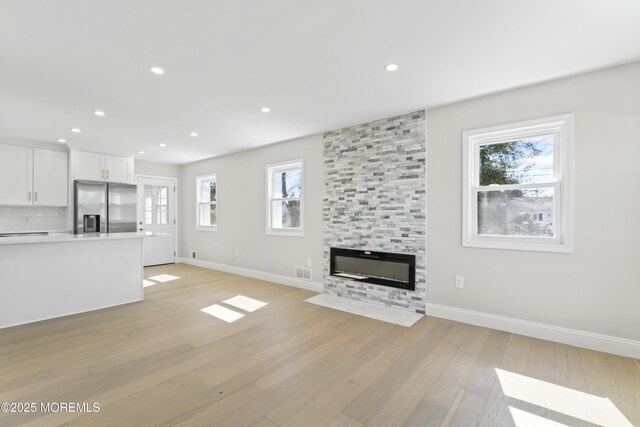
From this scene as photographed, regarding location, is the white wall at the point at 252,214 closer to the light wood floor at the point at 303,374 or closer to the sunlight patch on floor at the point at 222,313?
the sunlight patch on floor at the point at 222,313

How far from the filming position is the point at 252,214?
5750 mm

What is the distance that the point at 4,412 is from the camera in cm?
182

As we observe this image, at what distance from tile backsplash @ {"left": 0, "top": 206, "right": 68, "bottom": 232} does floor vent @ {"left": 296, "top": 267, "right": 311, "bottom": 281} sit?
186 inches

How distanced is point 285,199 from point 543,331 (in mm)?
3941

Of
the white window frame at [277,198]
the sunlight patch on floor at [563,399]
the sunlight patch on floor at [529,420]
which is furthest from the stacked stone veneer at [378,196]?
the sunlight patch on floor at [529,420]

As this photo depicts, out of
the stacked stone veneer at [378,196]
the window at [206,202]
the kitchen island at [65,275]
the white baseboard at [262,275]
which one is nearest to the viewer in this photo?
the kitchen island at [65,275]

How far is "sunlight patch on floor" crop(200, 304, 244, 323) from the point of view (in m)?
3.49

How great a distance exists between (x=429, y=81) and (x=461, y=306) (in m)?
2.52

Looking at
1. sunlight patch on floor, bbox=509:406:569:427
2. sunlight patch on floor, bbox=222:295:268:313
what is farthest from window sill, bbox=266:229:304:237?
sunlight patch on floor, bbox=509:406:569:427

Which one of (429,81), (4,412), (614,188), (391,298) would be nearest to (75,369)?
(4,412)

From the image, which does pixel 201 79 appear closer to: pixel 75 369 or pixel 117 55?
pixel 117 55

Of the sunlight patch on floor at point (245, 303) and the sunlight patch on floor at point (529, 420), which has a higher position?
the sunlight patch on floor at point (529, 420)

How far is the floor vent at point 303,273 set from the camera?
483cm

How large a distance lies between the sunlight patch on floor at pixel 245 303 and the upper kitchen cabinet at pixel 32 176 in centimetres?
407
